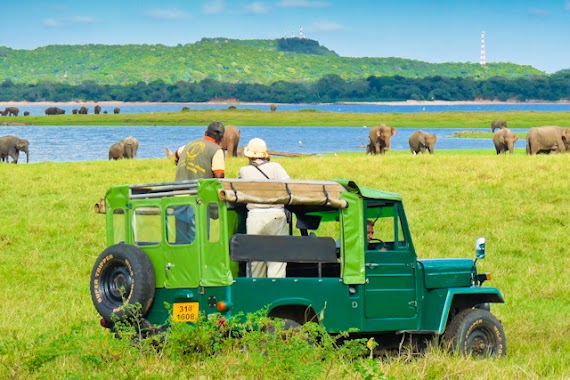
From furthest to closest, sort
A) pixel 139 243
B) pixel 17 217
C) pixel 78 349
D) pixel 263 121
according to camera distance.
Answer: pixel 263 121 → pixel 17 217 → pixel 139 243 → pixel 78 349

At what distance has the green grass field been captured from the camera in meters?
8.89

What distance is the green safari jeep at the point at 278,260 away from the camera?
9.41 m

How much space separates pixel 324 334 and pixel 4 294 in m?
7.39

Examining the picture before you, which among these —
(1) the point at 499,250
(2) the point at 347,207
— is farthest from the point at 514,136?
(2) the point at 347,207

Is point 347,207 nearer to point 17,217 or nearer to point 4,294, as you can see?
point 4,294

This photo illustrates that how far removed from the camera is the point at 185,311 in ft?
31.0

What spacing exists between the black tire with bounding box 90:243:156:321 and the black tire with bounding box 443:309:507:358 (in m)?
3.19

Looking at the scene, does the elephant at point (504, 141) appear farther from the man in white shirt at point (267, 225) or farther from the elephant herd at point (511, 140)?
the man in white shirt at point (267, 225)

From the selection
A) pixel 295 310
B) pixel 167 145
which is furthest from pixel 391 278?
pixel 167 145

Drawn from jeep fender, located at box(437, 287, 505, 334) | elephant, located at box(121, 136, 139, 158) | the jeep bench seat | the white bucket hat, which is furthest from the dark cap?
elephant, located at box(121, 136, 139, 158)

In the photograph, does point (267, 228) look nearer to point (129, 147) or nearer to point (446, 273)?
point (446, 273)

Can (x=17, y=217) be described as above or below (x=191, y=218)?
below

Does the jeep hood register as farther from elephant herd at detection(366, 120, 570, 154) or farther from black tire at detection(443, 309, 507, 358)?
elephant herd at detection(366, 120, 570, 154)

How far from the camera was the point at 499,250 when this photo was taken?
1898 centimetres
